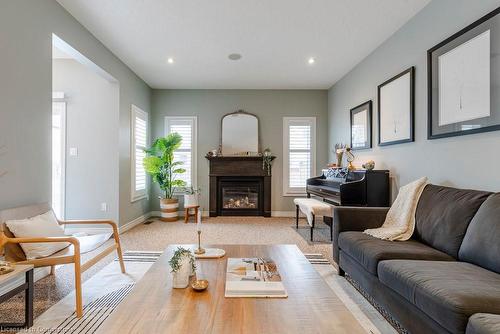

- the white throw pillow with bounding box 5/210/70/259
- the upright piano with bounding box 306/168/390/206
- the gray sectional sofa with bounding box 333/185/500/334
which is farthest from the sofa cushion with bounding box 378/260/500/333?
the white throw pillow with bounding box 5/210/70/259

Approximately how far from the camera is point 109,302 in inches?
88.0

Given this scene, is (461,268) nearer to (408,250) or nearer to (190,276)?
(408,250)

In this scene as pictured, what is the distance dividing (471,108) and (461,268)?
136 centimetres

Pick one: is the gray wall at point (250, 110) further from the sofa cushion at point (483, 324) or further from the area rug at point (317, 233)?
the sofa cushion at point (483, 324)

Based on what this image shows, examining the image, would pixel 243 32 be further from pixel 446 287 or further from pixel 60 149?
pixel 60 149

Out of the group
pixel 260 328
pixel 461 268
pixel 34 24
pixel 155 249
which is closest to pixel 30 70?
pixel 34 24

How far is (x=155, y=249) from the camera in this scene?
3645 mm

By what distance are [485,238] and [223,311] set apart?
1673 mm

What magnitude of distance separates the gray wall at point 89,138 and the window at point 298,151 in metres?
3.35

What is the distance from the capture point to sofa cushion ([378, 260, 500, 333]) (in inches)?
49.3

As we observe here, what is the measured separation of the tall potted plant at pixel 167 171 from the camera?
17.5 ft

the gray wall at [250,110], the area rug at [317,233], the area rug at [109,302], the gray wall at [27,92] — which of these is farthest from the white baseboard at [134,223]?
the area rug at [317,233]

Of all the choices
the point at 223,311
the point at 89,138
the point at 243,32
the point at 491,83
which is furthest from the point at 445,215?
the point at 89,138

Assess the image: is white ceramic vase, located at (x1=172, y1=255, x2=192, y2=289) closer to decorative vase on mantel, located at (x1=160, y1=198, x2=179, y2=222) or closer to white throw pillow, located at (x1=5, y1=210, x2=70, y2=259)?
white throw pillow, located at (x1=5, y1=210, x2=70, y2=259)
